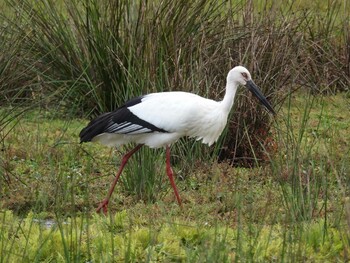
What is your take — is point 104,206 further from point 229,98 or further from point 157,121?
point 229,98

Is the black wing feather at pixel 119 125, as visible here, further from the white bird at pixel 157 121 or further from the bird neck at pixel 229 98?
the bird neck at pixel 229 98

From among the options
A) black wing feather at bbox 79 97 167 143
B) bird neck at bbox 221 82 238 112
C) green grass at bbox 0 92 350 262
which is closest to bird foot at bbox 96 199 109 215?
green grass at bbox 0 92 350 262

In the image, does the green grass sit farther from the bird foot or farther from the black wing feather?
the black wing feather

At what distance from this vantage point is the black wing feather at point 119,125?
802cm

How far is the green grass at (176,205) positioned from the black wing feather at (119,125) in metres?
0.24

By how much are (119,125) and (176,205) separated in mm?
892

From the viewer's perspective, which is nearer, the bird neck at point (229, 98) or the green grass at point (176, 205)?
the green grass at point (176, 205)

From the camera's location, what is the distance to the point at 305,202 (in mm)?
6152

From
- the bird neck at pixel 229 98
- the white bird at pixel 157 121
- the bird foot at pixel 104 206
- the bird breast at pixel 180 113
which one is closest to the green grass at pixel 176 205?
the bird foot at pixel 104 206

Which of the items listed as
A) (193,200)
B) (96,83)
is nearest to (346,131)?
(96,83)

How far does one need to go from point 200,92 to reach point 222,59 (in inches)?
17.0

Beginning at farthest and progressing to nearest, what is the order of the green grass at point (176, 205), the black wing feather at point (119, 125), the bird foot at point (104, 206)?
1. the black wing feather at point (119, 125)
2. the bird foot at point (104, 206)
3. the green grass at point (176, 205)

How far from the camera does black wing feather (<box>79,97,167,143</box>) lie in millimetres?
8016

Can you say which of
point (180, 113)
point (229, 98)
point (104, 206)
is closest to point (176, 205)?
point (104, 206)
